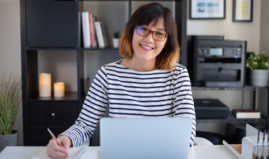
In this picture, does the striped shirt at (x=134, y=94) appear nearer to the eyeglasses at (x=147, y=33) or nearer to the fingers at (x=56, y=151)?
the eyeglasses at (x=147, y=33)

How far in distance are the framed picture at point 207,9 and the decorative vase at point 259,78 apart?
67 centimetres

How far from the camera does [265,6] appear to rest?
9.16 ft

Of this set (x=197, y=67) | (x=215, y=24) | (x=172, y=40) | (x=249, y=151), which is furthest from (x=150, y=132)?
(x=215, y=24)

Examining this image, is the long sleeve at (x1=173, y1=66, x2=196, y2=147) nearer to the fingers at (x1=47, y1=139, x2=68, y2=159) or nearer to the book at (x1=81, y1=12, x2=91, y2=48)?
the fingers at (x1=47, y1=139, x2=68, y2=159)

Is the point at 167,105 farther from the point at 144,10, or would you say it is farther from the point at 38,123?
the point at 38,123

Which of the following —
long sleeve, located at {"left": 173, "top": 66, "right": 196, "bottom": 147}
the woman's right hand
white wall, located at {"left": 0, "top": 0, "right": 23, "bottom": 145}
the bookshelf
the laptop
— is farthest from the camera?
white wall, located at {"left": 0, "top": 0, "right": 23, "bottom": 145}

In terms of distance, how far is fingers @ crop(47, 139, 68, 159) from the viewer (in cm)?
110

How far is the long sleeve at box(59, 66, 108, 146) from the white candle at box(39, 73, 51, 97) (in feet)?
4.20

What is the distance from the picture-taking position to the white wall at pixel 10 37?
2829mm

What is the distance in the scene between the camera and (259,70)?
2.56 metres

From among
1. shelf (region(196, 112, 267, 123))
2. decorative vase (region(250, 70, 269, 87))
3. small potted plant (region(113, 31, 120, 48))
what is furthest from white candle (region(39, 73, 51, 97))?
decorative vase (region(250, 70, 269, 87))

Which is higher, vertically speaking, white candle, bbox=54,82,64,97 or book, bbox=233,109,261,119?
white candle, bbox=54,82,64,97

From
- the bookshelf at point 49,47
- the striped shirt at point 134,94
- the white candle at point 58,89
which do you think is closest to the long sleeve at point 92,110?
the striped shirt at point 134,94

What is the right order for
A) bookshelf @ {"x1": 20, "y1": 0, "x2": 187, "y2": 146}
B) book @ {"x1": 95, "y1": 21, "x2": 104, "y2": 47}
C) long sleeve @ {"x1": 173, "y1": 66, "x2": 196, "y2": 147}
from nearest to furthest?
long sleeve @ {"x1": 173, "y1": 66, "x2": 196, "y2": 147} → bookshelf @ {"x1": 20, "y1": 0, "x2": 187, "y2": 146} → book @ {"x1": 95, "y1": 21, "x2": 104, "y2": 47}
